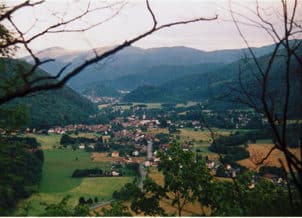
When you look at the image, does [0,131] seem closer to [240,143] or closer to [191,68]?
[240,143]

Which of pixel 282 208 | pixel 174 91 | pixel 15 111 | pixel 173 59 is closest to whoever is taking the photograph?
pixel 282 208

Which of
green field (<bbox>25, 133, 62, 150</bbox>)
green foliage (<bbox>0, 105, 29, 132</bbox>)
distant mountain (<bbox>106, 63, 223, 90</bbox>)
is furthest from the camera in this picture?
distant mountain (<bbox>106, 63, 223, 90</bbox>)

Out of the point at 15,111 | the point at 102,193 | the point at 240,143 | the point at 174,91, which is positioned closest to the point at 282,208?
the point at 15,111

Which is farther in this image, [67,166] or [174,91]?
[174,91]

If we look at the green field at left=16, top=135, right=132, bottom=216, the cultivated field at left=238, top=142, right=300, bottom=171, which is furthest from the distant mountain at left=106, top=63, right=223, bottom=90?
the cultivated field at left=238, top=142, right=300, bottom=171

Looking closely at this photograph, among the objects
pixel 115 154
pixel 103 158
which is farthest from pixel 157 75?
pixel 103 158

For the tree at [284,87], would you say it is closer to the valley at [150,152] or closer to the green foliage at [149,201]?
Answer: the valley at [150,152]

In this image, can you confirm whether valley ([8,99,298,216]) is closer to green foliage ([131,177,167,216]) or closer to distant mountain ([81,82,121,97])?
green foliage ([131,177,167,216])

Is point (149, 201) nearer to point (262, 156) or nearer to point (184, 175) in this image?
point (184, 175)
